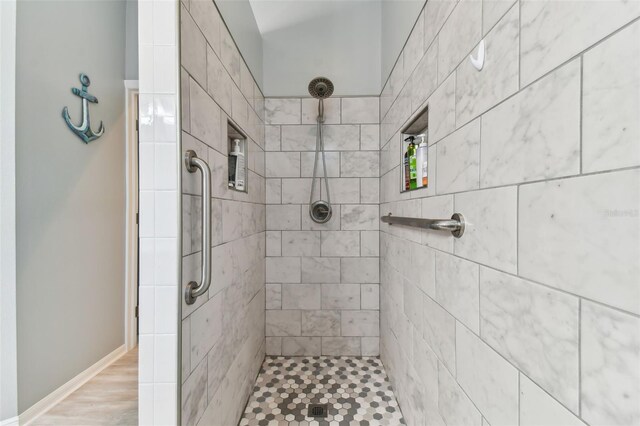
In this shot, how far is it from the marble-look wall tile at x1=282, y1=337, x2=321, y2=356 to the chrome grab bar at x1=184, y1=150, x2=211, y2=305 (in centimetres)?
123

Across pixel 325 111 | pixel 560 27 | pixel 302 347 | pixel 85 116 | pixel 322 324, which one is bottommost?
pixel 302 347

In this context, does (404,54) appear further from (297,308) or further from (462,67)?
(297,308)

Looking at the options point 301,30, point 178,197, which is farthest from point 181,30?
point 301,30

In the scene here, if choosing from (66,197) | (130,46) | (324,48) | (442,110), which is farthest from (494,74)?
(130,46)

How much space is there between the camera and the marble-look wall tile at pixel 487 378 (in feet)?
1.67

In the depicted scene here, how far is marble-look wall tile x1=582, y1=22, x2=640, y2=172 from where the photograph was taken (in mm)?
300

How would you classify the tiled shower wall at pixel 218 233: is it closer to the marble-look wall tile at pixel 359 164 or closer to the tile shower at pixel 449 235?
the tile shower at pixel 449 235

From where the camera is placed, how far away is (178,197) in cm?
73

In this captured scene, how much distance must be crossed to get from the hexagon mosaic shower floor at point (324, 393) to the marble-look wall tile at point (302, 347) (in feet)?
0.12

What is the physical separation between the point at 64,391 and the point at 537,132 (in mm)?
2421

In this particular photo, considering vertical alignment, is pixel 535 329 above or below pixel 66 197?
below

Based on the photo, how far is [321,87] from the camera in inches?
62.4

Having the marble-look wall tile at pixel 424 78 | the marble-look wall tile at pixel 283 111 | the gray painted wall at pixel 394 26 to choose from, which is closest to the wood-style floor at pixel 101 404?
the marble-look wall tile at pixel 283 111

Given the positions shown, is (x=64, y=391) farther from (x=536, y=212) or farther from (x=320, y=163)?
(x=536, y=212)
